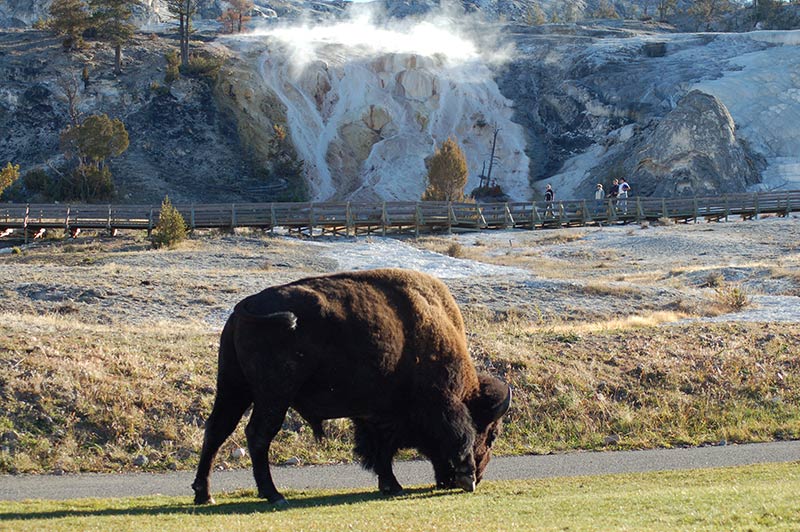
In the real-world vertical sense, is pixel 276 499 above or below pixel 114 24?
below

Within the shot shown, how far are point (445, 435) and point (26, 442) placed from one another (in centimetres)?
537

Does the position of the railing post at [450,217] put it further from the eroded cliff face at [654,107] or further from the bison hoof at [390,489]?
the bison hoof at [390,489]

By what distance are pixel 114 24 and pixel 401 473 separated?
76096 millimetres

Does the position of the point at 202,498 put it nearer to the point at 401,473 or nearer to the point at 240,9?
the point at 401,473

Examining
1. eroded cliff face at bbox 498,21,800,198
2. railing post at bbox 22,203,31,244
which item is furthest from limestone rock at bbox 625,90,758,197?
railing post at bbox 22,203,31,244

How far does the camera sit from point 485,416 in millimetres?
10898

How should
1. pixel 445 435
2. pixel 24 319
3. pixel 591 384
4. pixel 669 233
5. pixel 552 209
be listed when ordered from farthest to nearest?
pixel 552 209, pixel 669 233, pixel 24 319, pixel 591 384, pixel 445 435

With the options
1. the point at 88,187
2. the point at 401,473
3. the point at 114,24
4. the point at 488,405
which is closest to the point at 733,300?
the point at 401,473

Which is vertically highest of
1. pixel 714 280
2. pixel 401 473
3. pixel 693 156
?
pixel 693 156

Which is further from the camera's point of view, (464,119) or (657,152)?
(464,119)

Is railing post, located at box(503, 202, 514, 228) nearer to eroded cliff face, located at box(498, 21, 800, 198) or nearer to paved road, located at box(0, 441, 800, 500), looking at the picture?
eroded cliff face, located at box(498, 21, 800, 198)

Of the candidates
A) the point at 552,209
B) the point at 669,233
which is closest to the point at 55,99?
the point at 552,209

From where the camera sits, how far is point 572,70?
300ft

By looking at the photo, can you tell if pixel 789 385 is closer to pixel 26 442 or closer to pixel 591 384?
pixel 591 384
